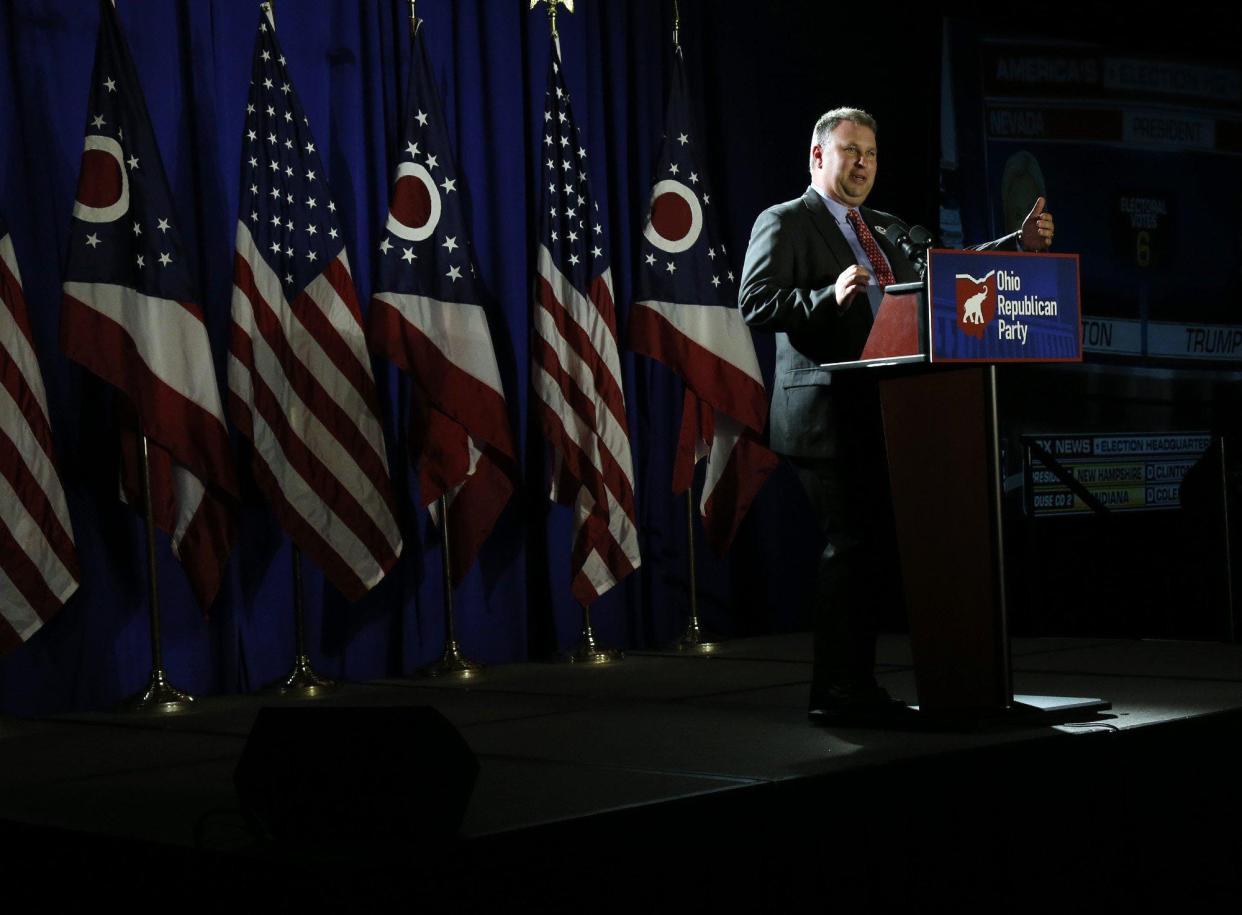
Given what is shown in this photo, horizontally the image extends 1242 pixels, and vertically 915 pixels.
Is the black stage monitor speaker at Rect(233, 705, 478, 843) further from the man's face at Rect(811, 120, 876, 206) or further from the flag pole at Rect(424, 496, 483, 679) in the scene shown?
the flag pole at Rect(424, 496, 483, 679)

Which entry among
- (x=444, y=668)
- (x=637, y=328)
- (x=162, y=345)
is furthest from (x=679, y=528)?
(x=162, y=345)

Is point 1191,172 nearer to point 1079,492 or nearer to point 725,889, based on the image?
point 1079,492

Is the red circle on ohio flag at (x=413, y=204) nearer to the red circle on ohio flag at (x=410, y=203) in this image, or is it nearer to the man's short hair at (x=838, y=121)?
the red circle on ohio flag at (x=410, y=203)

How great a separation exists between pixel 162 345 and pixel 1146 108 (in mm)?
4603

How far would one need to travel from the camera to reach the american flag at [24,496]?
4.52m

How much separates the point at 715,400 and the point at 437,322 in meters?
1.12

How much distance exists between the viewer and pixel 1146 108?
7.29 metres

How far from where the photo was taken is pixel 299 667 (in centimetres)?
511

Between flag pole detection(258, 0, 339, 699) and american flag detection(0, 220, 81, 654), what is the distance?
72 centimetres

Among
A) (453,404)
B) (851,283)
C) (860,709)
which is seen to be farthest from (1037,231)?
(453,404)

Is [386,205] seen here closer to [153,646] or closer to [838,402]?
[153,646]

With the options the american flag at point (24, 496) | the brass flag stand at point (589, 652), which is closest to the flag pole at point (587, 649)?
the brass flag stand at point (589, 652)

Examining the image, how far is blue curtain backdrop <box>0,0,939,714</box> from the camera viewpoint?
503cm

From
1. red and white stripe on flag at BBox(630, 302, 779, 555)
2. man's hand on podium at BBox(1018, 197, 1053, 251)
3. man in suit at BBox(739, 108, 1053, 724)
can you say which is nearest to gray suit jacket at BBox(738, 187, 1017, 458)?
man in suit at BBox(739, 108, 1053, 724)
